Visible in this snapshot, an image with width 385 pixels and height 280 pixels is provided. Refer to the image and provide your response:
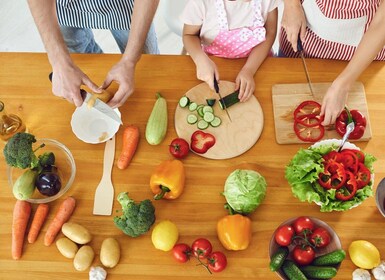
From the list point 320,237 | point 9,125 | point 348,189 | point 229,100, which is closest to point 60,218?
point 9,125

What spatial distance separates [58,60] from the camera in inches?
58.5

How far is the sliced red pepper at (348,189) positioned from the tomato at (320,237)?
0.39 feet

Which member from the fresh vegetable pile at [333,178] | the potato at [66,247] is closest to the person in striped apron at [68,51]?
the potato at [66,247]

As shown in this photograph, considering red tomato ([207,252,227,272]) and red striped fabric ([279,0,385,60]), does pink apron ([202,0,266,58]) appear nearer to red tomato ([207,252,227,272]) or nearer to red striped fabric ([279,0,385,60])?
red striped fabric ([279,0,385,60])

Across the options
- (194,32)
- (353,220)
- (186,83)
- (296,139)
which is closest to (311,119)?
(296,139)

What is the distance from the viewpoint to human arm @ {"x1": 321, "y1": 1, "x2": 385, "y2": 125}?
144 centimetres

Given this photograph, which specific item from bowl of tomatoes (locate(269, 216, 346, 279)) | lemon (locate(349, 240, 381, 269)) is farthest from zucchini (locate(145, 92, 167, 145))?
lemon (locate(349, 240, 381, 269))

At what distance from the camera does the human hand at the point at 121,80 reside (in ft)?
4.93

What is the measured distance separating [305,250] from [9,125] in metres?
1.13

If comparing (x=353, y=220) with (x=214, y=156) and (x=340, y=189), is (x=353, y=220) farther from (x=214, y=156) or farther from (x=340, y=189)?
(x=214, y=156)

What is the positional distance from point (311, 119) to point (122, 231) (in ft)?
2.62

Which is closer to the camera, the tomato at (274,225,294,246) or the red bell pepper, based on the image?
the tomato at (274,225,294,246)

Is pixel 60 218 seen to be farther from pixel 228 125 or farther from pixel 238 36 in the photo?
pixel 238 36

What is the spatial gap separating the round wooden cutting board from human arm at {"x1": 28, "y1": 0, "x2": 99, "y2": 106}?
1.16 ft
